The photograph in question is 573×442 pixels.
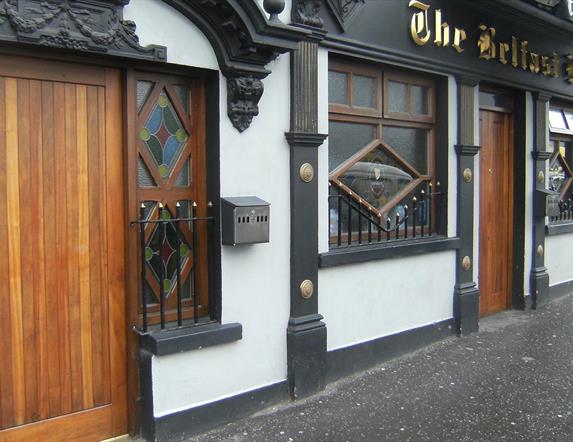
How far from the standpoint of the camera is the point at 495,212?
723 cm

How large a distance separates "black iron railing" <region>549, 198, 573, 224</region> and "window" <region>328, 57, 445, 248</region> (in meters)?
3.00

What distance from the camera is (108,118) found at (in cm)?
370

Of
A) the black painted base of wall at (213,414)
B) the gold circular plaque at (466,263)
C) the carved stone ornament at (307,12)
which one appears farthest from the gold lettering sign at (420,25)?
the black painted base of wall at (213,414)

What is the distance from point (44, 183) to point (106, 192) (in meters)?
0.38

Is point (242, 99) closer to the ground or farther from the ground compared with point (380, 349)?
farther from the ground

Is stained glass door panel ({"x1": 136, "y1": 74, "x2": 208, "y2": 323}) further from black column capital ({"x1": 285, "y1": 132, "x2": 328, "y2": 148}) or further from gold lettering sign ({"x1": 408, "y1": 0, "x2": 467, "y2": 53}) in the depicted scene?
gold lettering sign ({"x1": 408, "y1": 0, "x2": 467, "y2": 53})

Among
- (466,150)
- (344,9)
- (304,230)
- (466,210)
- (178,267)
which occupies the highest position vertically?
(344,9)

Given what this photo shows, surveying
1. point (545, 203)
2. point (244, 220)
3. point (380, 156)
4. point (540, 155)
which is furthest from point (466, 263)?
point (244, 220)

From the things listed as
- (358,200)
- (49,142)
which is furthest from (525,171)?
(49,142)

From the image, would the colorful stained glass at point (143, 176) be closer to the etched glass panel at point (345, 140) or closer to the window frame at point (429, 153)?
the window frame at point (429, 153)

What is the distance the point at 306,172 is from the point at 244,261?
0.88 metres

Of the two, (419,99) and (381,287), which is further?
(419,99)

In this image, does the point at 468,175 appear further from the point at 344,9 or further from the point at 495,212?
the point at 344,9

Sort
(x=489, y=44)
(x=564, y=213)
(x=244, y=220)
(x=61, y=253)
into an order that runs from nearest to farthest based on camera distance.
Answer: (x=61, y=253) < (x=244, y=220) < (x=489, y=44) < (x=564, y=213)
